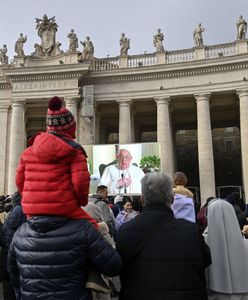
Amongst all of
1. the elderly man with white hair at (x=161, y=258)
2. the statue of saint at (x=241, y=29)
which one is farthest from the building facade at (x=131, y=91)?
the elderly man with white hair at (x=161, y=258)

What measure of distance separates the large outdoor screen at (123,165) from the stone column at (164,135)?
3.43 metres

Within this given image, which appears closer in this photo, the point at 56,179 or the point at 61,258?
→ the point at 61,258

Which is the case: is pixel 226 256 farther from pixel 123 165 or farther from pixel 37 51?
pixel 37 51

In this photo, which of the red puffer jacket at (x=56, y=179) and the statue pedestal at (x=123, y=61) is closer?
the red puffer jacket at (x=56, y=179)

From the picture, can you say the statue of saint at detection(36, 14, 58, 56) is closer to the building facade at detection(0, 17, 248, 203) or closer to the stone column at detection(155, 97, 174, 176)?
the building facade at detection(0, 17, 248, 203)

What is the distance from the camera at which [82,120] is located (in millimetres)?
27938

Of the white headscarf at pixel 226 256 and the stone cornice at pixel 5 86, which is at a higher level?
the stone cornice at pixel 5 86

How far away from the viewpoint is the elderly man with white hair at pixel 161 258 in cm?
304

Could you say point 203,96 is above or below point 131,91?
below

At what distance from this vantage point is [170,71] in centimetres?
2725

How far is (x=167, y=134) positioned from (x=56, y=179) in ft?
78.4

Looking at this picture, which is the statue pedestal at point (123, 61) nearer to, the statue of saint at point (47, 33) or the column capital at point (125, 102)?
the column capital at point (125, 102)

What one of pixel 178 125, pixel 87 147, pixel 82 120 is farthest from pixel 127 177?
pixel 178 125

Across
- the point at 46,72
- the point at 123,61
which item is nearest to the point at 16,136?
the point at 46,72
